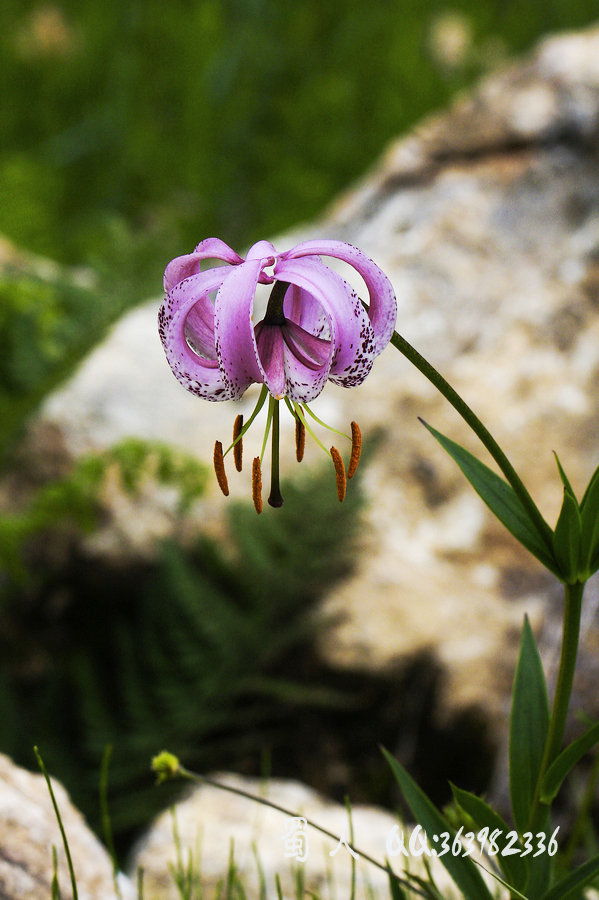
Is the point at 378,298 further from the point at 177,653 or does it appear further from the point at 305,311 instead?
the point at 177,653

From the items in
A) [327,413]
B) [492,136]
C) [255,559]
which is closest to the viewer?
[255,559]

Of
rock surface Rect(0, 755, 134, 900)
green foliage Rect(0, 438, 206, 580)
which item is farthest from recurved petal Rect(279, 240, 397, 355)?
green foliage Rect(0, 438, 206, 580)

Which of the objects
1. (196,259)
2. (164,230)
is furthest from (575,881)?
(164,230)

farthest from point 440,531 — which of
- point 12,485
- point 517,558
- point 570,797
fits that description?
point 12,485

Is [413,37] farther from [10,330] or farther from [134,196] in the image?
[10,330]

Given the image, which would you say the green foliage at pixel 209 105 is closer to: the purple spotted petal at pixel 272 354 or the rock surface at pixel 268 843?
the rock surface at pixel 268 843

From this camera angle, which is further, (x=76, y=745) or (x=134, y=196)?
(x=134, y=196)

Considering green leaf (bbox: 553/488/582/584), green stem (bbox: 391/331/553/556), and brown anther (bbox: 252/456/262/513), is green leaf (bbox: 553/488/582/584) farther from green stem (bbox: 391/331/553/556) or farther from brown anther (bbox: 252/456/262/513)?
brown anther (bbox: 252/456/262/513)
